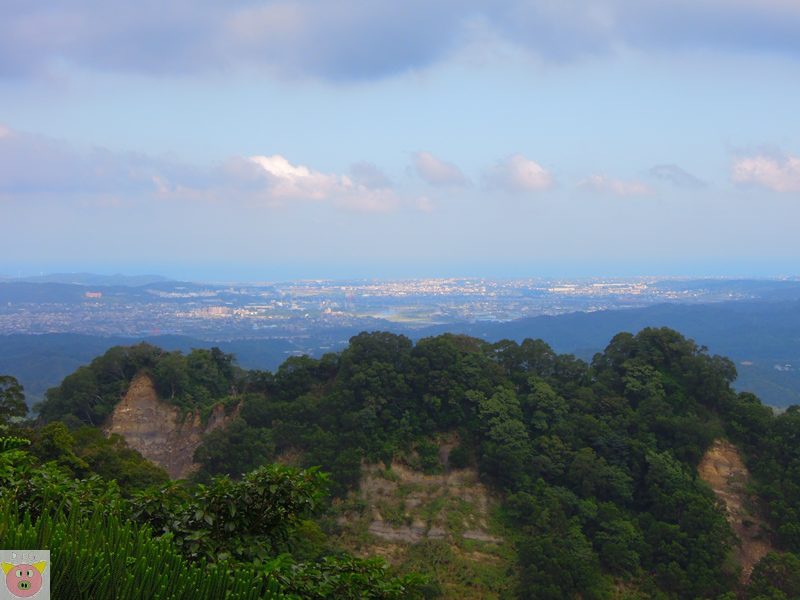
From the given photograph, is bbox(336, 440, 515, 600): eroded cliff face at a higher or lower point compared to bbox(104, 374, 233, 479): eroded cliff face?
lower

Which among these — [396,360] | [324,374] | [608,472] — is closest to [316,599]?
[608,472]

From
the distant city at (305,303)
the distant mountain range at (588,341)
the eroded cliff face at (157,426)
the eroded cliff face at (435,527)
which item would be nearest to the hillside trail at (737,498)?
the eroded cliff face at (435,527)

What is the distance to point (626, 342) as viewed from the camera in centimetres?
2295

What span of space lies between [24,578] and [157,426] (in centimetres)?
2176

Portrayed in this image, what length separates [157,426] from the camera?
23.9 meters

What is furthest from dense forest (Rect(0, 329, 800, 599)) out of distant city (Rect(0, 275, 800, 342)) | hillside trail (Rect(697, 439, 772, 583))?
A: distant city (Rect(0, 275, 800, 342))

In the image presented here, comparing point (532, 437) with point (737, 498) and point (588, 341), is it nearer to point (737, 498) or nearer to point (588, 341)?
point (737, 498)

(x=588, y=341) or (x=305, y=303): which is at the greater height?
(x=305, y=303)

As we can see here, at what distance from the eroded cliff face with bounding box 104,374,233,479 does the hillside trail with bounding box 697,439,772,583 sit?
17.7 meters

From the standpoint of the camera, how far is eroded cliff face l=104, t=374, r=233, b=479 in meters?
22.9

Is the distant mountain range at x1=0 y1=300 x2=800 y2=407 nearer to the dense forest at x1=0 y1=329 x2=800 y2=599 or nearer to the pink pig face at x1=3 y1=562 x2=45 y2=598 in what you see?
the dense forest at x1=0 y1=329 x2=800 y2=599

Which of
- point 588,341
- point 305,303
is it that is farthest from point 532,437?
point 305,303

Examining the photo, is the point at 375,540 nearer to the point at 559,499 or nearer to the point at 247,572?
the point at 559,499

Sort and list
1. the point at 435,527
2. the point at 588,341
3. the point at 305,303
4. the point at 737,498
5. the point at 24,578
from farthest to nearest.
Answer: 1. the point at 305,303
2. the point at 588,341
3. the point at 737,498
4. the point at 435,527
5. the point at 24,578
